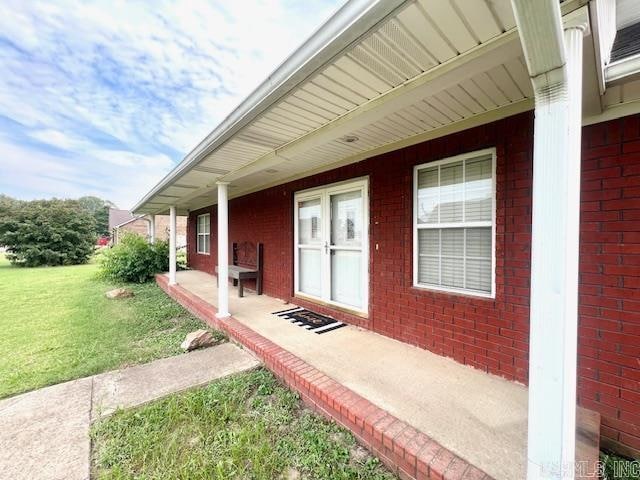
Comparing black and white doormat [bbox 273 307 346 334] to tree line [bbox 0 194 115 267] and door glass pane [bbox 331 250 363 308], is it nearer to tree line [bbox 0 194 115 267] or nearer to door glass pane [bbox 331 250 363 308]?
door glass pane [bbox 331 250 363 308]

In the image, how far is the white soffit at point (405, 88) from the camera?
1390 millimetres

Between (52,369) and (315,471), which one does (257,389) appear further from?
(52,369)

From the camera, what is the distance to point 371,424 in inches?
76.3

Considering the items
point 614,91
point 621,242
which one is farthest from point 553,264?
point 614,91

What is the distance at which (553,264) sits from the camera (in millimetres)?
1201

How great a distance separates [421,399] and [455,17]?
97.3 inches

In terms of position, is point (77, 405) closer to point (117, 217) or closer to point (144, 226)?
point (144, 226)

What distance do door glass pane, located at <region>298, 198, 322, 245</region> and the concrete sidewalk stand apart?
7.10 feet

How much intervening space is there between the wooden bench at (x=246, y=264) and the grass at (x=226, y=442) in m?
3.43

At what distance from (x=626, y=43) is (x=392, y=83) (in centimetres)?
172

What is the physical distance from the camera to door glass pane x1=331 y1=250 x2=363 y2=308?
417 centimetres

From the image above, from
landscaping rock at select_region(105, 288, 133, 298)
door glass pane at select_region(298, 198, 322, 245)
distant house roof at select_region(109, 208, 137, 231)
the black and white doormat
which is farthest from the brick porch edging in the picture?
distant house roof at select_region(109, 208, 137, 231)

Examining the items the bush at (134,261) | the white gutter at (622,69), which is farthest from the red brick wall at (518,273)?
the bush at (134,261)

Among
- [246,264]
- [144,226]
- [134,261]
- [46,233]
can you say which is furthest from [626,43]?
[144,226]
